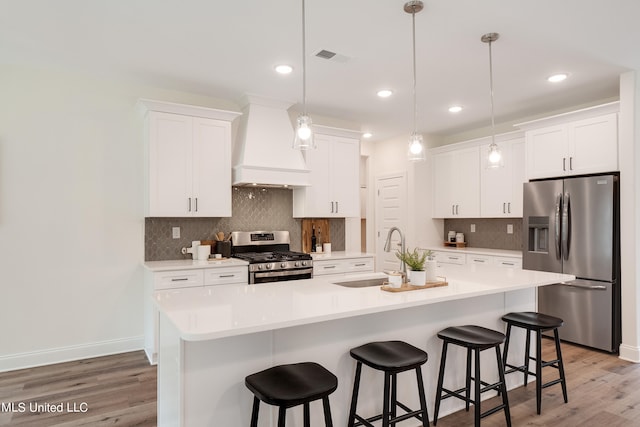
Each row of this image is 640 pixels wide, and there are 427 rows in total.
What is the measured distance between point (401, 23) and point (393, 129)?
3.17 meters

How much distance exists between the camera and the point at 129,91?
13.1ft

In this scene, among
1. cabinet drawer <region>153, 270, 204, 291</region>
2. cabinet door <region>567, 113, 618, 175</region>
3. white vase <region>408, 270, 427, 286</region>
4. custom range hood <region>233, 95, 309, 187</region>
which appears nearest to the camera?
white vase <region>408, 270, 427, 286</region>

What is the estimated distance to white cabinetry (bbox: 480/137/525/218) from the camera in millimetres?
5004

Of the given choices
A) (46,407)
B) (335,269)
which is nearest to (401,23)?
(335,269)

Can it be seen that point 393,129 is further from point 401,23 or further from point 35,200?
point 35,200

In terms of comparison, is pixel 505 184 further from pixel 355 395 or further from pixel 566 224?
pixel 355 395

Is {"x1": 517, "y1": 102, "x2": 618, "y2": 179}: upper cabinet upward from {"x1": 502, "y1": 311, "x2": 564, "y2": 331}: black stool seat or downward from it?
upward

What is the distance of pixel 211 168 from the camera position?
4102mm

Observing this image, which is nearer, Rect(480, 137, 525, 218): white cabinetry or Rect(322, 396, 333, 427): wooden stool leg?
Rect(322, 396, 333, 427): wooden stool leg

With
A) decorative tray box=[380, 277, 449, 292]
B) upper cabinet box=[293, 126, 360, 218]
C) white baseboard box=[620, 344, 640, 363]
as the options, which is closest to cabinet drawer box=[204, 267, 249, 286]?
upper cabinet box=[293, 126, 360, 218]

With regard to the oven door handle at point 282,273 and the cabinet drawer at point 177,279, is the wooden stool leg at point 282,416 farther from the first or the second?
the oven door handle at point 282,273

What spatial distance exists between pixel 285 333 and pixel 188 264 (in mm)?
2052

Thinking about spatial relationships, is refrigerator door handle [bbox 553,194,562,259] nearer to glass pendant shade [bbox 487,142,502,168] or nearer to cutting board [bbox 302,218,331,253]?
glass pendant shade [bbox 487,142,502,168]

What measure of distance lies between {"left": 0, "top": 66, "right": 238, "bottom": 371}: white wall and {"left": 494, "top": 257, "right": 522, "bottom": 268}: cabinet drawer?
4.21 meters
